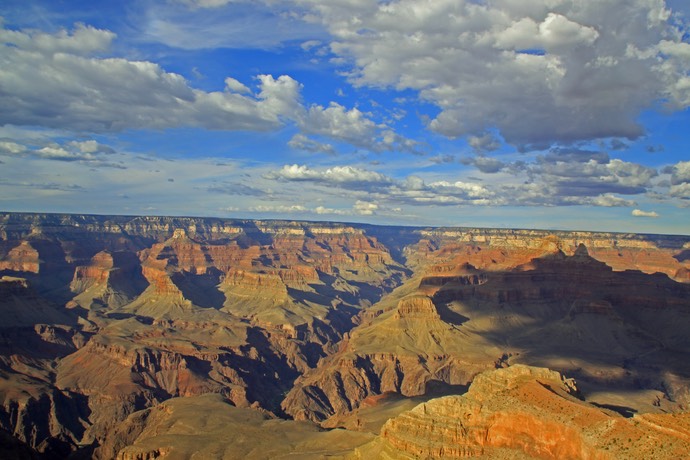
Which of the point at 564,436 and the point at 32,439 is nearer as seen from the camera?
the point at 564,436

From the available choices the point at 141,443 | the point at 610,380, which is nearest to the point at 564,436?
the point at 141,443

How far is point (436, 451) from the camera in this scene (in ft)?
264

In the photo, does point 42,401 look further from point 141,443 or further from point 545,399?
→ point 545,399

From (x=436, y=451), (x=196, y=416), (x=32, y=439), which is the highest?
(x=436, y=451)

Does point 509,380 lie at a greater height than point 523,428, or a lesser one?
greater

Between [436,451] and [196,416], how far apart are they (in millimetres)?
60819

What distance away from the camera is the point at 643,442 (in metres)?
68.0

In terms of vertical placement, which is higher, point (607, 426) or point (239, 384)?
point (607, 426)

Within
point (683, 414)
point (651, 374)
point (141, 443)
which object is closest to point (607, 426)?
point (683, 414)

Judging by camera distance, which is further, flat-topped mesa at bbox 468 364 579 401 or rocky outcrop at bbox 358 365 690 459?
flat-topped mesa at bbox 468 364 579 401

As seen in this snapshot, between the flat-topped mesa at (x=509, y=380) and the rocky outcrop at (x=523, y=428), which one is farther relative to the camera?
the flat-topped mesa at (x=509, y=380)

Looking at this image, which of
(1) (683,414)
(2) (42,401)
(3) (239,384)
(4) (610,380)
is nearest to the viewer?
(1) (683,414)

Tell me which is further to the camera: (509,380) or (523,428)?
(509,380)

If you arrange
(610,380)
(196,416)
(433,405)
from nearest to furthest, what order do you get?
(433,405) < (196,416) < (610,380)
